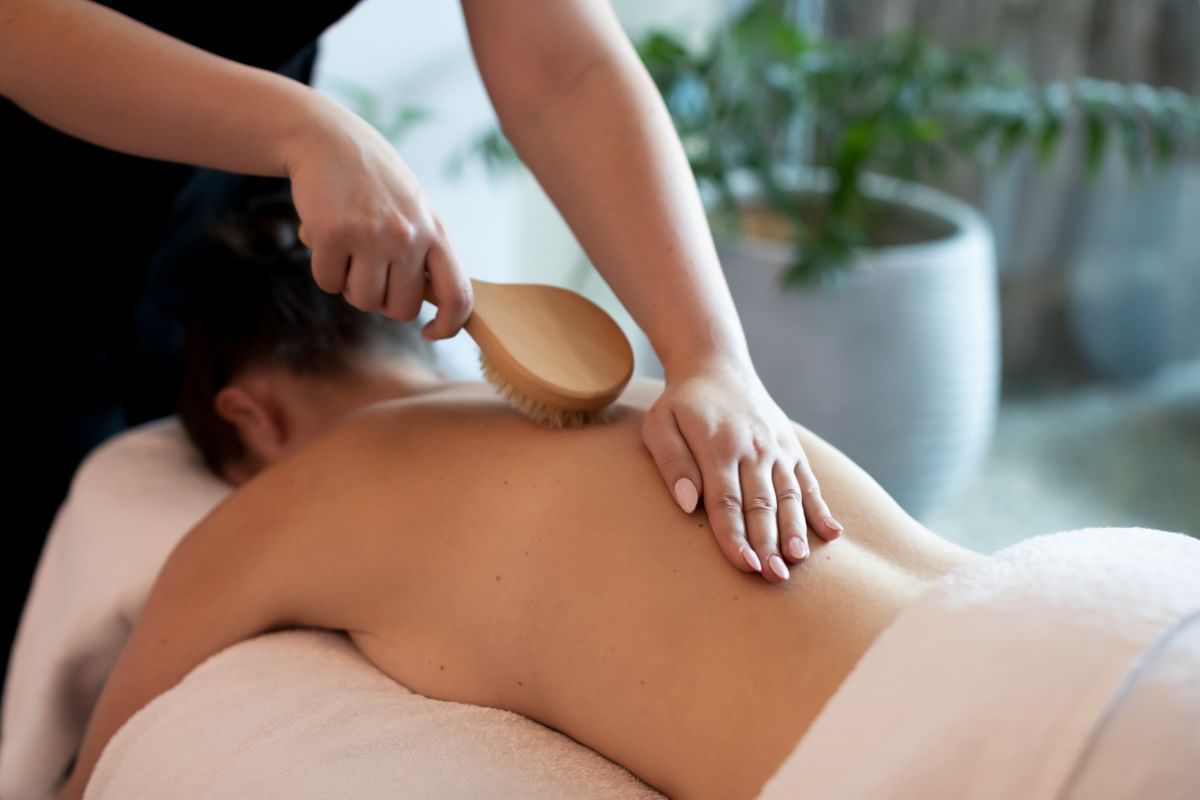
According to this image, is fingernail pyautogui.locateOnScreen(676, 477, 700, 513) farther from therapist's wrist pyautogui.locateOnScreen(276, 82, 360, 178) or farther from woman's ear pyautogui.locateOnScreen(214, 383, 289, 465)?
woman's ear pyautogui.locateOnScreen(214, 383, 289, 465)

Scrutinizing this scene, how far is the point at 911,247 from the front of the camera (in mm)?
2018

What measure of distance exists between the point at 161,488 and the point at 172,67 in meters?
0.52

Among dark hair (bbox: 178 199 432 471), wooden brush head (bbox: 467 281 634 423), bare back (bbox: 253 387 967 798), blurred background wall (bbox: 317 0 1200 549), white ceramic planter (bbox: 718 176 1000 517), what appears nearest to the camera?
bare back (bbox: 253 387 967 798)

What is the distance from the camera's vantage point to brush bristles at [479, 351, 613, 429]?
856 millimetres

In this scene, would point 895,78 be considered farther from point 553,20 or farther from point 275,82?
point 275,82

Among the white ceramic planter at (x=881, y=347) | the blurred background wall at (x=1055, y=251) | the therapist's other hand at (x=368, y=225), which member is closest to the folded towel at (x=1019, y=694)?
the therapist's other hand at (x=368, y=225)

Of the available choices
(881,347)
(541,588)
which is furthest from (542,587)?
(881,347)

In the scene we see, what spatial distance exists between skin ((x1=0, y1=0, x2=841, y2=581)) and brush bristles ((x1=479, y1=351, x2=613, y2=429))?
0.05m

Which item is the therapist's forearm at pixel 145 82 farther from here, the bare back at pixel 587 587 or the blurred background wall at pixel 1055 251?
the blurred background wall at pixel 1055 251

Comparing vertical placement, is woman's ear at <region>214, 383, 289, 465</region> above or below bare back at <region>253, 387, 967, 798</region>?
below

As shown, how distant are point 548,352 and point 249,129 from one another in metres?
0.26

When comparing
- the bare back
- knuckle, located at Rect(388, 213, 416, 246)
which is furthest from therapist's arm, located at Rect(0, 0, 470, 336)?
the bare back

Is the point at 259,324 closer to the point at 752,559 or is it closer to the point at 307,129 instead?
the point at 307,129

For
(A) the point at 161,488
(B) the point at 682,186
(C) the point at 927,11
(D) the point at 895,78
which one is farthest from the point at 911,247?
(A) the point at 161,488
